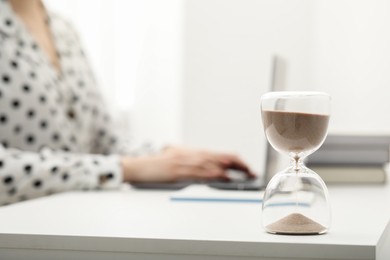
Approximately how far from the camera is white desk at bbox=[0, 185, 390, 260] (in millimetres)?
728

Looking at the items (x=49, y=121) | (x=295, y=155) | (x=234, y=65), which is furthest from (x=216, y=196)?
(x=234, y=65)

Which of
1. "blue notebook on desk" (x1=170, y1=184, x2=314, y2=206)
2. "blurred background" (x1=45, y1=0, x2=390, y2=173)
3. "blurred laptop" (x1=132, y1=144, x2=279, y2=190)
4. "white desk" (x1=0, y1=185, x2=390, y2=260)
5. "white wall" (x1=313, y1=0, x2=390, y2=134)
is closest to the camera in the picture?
"white desk" (x1=0, y1=185, x2=390, y2=260)

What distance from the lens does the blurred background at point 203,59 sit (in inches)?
115

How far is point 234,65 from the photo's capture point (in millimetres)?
2947

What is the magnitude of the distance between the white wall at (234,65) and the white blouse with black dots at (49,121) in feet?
2.80

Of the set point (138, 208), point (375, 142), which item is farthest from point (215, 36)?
point (138, 208)

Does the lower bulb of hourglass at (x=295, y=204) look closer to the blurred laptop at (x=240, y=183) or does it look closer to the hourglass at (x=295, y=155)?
the hourglass at (x=295, y=155)

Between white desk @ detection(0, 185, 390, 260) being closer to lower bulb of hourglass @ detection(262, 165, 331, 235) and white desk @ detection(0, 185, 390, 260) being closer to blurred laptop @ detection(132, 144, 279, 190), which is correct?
lower bulb of hourglass @ detection(262, 165, 331, 235)

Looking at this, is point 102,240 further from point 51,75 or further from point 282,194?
point 51,75

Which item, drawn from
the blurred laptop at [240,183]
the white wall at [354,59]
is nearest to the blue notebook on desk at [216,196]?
the blurred laptop at [240,183]

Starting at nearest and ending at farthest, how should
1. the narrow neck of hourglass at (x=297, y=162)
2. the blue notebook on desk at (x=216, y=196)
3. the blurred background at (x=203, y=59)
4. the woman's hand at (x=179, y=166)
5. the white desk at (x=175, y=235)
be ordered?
A: the white desk at (x=175, y=235) < the narrow neck of hourglass at (x=297, y=162) < the blue notebook on desk at (x=216, y=196) < the woman's hand at (x=179, y=166) < the blurred background at (x=203, y=59)

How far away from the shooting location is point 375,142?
161 centimetres

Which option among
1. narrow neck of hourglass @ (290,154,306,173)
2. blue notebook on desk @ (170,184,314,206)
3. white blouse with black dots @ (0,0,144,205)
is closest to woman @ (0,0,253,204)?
white blouse with black dots @ (0,0,144,205)

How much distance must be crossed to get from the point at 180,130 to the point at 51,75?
3.85 feet
